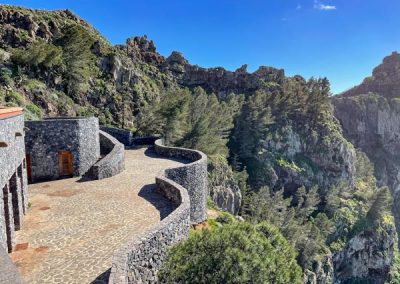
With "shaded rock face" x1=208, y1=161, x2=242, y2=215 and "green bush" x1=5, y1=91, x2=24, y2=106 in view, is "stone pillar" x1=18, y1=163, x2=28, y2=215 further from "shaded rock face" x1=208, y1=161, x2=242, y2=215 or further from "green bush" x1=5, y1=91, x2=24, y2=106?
"shaded rock face" x1=208, y1=161, x2=242, y2=215

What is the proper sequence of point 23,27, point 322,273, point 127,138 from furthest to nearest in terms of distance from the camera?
point 322,273, point 23,27, point 127,138

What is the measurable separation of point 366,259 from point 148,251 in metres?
53.0

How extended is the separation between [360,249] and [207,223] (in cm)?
4241

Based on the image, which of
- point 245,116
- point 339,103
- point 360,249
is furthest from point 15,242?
point 339,103

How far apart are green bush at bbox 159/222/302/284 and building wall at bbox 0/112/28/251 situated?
186 inches

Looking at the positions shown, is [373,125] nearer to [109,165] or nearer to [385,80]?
[385,80]

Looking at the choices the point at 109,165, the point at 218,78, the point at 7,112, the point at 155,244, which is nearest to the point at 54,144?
the point at 109,165

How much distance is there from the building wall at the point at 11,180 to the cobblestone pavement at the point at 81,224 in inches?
23.6

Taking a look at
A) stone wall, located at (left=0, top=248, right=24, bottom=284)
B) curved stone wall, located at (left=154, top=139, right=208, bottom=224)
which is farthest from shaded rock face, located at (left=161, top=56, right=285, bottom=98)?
stone wall, located at (left=0, top=248, right=24, bottom=284)

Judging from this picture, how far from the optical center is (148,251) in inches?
346

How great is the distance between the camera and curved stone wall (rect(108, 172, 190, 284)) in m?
7.37

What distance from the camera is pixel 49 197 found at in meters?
14.4

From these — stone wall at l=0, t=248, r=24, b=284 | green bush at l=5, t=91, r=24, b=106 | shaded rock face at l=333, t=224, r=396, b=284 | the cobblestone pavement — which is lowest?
shaded rock face at l=333, t=224, r=396, b=284

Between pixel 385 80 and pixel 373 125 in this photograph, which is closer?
pixel 373 125
